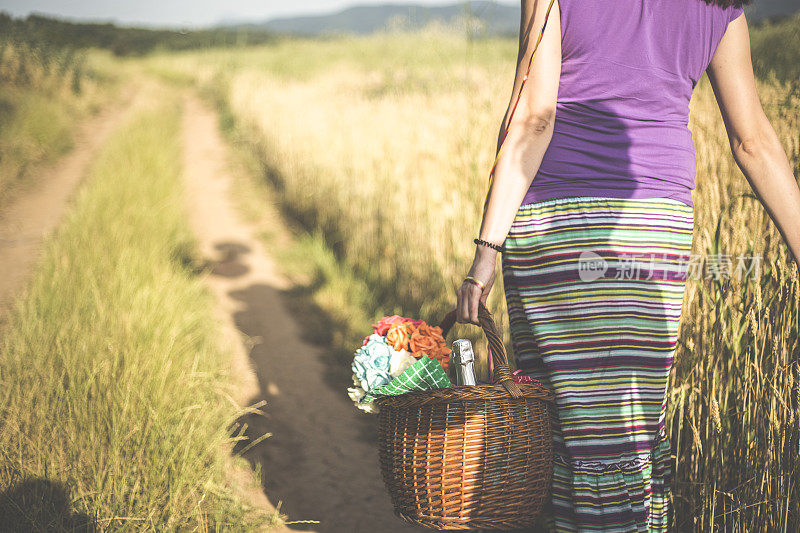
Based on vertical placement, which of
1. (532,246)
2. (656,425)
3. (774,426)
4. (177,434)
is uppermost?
(532,246)

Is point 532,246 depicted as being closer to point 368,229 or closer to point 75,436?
point 75,436

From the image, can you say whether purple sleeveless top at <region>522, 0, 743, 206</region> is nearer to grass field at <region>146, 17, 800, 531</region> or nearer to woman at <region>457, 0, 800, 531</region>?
woman at <region>457, 0, 800, 531</region>

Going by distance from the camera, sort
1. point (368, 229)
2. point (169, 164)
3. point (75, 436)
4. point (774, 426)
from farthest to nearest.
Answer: point (169, 164)
point (368, 229)
point (75, 436)
point (774, 426)

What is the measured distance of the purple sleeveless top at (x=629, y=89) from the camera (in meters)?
1.26

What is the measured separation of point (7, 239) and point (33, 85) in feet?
25.4

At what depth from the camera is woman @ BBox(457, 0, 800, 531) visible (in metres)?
1.27

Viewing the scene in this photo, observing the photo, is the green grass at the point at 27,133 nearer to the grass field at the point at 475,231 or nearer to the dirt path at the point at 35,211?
the dirt path at the point at 35,211

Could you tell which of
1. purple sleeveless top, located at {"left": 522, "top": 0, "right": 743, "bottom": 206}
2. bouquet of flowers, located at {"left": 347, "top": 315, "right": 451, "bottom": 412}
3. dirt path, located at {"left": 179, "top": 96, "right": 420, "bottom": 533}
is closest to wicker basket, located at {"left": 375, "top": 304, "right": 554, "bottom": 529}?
bouquet of flowers, located at {"left": 347, "top": 315, "right": 451, "bottom": 412}

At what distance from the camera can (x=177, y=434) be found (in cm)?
212

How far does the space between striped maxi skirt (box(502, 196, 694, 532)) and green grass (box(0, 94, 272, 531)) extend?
1277 mm

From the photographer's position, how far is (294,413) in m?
3.02

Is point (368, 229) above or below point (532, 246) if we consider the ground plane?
below

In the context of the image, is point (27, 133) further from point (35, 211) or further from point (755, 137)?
point (755, 137)

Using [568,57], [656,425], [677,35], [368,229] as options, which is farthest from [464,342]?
[368,229]
